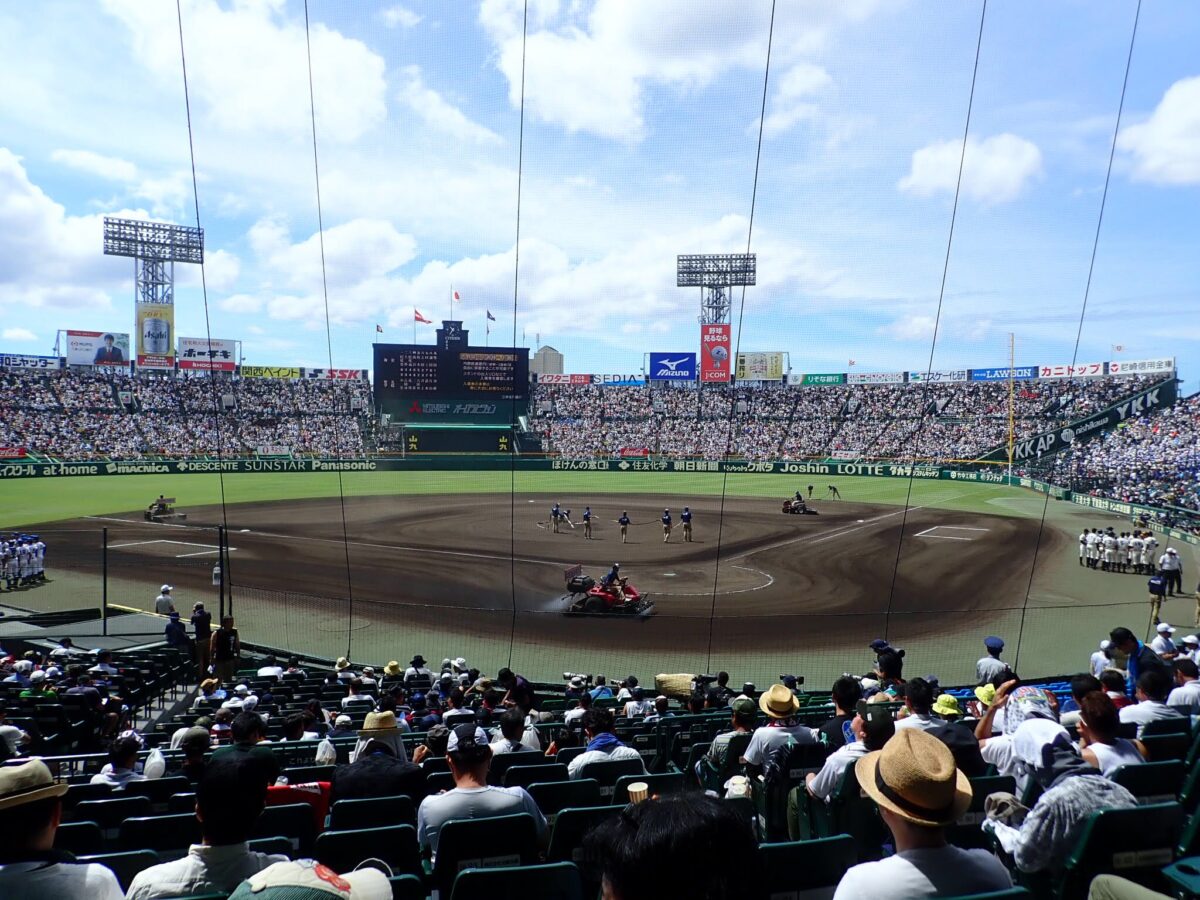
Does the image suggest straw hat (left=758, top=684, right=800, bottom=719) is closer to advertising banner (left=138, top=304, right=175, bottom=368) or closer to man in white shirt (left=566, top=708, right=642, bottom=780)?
man in white shirt (left=566, top=708, right=642, bottom=780)

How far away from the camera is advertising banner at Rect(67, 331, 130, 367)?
8138 cm

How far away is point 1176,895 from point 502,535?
30918 mm

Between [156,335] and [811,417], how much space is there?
66.8m

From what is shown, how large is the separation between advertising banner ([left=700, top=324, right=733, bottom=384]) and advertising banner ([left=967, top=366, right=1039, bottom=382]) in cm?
2682

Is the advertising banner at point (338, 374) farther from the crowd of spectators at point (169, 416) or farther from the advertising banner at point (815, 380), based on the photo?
the advertising banner at point (815, 380)

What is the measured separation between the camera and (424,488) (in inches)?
2061

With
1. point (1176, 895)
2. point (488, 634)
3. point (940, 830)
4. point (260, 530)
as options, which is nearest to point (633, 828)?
point (940, 830)

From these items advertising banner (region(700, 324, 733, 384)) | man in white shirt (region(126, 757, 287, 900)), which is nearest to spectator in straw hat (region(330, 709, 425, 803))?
man in white shirt (region(126, 757, 287, 900))

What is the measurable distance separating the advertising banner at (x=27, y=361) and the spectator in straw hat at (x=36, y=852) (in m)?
85.9

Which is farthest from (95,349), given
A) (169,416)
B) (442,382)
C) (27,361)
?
(442,382)

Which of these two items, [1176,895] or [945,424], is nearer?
[1176,895]

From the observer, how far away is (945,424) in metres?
67.5

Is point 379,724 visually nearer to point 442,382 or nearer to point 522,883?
point 522,883

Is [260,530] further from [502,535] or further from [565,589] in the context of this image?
[565,589]
